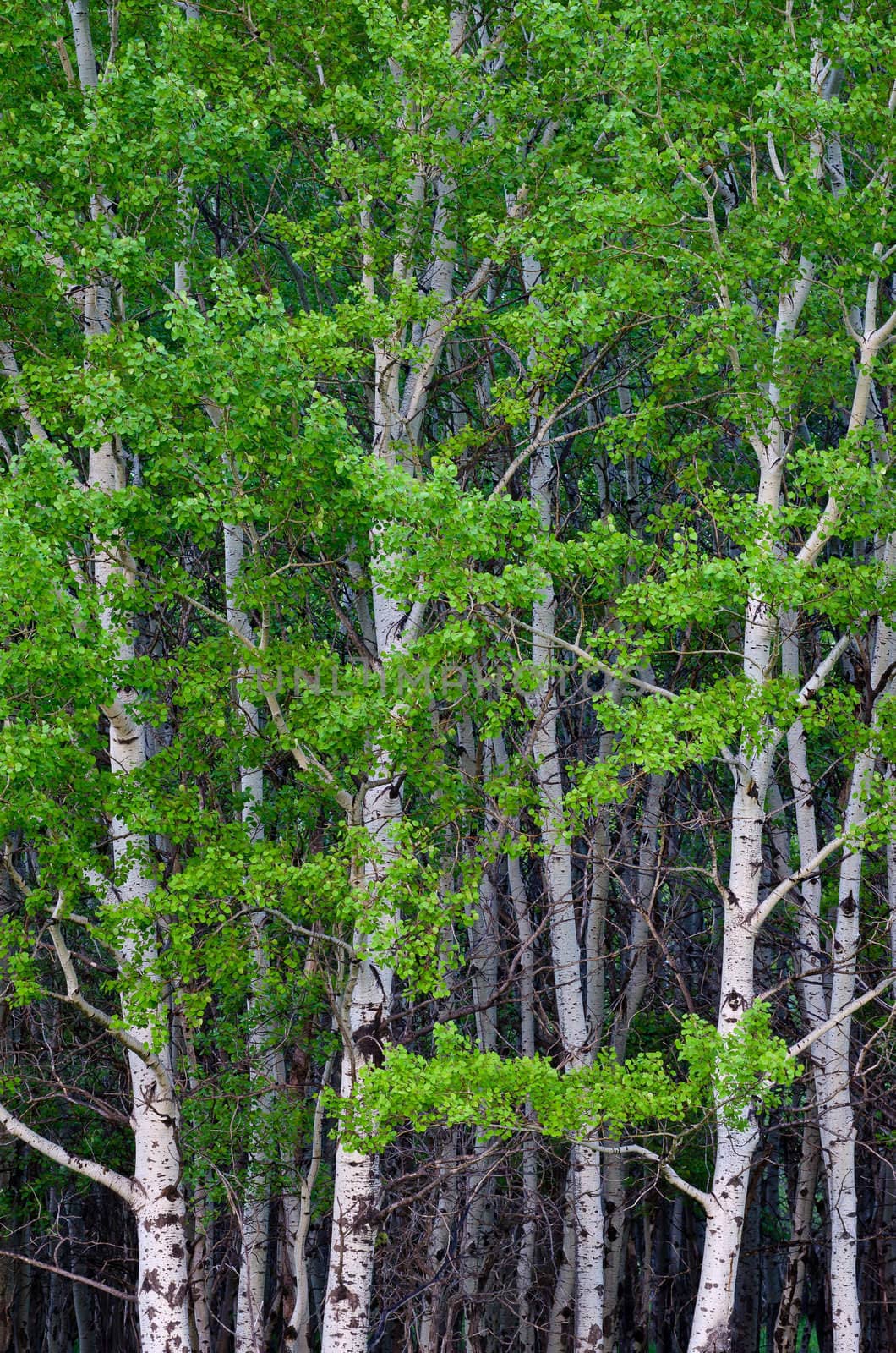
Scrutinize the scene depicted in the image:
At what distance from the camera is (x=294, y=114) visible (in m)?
12.1

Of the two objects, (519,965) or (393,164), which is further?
(519,965)

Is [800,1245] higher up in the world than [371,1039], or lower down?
lower down

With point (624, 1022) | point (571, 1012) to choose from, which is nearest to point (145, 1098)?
point (571, 1012)

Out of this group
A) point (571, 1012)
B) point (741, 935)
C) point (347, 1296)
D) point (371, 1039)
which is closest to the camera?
point (347, 1296)

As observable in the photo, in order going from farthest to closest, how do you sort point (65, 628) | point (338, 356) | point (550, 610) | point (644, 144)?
point (550, 610), point (644, 144), point (338, 356), point (65, 628)

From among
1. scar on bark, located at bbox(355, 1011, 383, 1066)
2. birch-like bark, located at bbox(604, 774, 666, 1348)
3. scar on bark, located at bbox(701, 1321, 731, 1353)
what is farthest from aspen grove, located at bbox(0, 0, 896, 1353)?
birch-like bark, located at bbox(604, 774, 666, 1348)

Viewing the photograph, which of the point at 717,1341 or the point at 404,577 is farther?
the point at 717,1341

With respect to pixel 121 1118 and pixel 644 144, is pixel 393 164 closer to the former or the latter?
pixel 644 144

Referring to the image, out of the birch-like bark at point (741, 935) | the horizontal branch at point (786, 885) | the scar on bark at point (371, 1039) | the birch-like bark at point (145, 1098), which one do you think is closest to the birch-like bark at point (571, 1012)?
the birch-like bark at point (741, 935)

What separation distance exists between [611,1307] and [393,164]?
11796 millimetres

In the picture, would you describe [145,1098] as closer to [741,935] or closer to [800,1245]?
[741,935]

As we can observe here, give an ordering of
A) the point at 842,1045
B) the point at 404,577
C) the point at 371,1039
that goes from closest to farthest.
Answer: the point at 404,577 < the point at 371,1039 < the point at 842,1045

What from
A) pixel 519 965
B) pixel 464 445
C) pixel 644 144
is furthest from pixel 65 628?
pixel 519 965

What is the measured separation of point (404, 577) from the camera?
1038 cm
